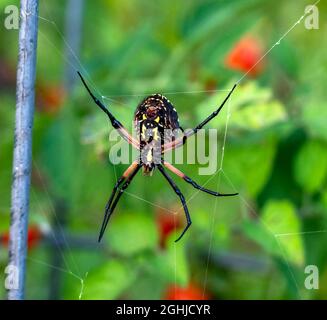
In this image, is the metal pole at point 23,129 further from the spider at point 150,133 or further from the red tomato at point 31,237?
the red tomato at point 31,237

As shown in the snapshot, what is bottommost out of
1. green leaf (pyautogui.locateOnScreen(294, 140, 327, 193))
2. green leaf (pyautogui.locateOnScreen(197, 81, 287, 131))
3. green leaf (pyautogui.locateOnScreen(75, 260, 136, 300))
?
green leaf (pyautogui.locateOnScreen(75, 260, 136, 300))

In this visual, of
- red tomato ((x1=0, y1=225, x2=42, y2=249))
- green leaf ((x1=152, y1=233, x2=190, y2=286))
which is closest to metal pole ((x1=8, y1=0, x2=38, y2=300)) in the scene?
green leaf ((x1=152, y1=233, x2=190, y2=286))

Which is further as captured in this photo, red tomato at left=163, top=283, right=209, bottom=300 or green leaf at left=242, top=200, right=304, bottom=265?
red tomato at left=163, top=283, right=209, bottom=300

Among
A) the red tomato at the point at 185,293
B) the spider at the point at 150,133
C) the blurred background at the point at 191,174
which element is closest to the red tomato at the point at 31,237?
the blurred background at the point at 191,174

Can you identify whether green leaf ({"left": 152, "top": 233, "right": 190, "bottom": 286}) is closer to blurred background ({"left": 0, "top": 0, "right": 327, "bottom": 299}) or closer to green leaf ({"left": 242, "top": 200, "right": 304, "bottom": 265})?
blurred background ({"left": 0, "top": 0, "right": 327, "bottom": 299})

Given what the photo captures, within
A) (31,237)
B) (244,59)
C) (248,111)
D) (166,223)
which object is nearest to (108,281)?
(166,223)

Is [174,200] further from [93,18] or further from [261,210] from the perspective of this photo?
[93,18]

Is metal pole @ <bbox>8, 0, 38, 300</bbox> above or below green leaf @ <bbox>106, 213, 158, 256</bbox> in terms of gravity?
below
